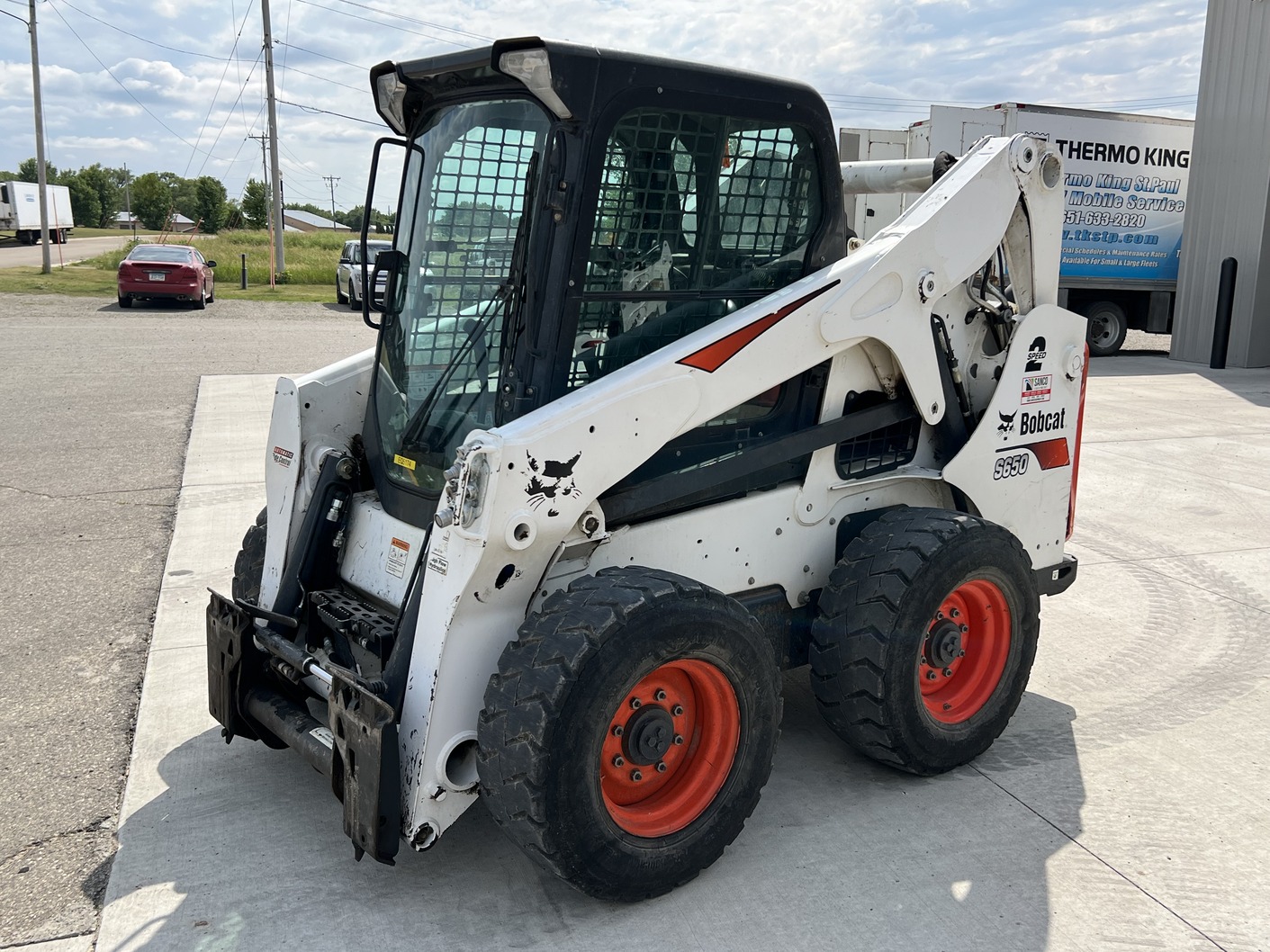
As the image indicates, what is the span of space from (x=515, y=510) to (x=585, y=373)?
2.12 ft

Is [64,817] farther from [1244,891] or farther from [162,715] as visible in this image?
[1244,891]

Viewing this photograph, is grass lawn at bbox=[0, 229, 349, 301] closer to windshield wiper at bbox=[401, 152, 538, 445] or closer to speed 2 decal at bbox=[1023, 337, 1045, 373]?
windshield wiper at bbox=[401, 152, 538, 445]

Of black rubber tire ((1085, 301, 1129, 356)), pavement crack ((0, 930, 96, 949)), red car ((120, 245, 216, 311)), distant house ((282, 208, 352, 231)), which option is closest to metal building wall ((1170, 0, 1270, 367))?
black rubber tire ((1085, 301, 1129, 356))

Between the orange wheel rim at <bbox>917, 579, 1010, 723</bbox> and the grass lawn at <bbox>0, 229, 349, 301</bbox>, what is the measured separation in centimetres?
2438

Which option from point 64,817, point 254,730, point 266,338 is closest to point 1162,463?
point 254,730

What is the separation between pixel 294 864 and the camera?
11.3 feet

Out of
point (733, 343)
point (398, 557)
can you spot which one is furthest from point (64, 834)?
point (733, 343)

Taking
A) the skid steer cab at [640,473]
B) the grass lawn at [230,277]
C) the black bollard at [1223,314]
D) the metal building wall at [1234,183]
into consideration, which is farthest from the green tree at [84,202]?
the skid steer cab at [640,473]

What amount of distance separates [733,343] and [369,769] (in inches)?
66.8

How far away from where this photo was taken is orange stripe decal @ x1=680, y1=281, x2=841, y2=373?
348 centimetres

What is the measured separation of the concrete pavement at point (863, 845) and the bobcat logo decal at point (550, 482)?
1188mm

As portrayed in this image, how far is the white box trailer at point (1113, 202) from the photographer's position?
1695 cm

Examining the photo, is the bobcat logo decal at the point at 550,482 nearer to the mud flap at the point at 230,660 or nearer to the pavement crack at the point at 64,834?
the mud flap at the point at 230,660

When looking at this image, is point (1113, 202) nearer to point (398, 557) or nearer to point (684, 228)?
point (684, 228)
